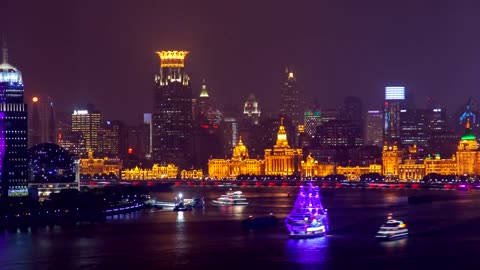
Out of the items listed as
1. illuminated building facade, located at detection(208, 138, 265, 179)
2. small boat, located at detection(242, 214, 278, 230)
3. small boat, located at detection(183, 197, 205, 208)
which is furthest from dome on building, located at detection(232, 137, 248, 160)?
small boat, located at detection(242, 214, 278, 230)

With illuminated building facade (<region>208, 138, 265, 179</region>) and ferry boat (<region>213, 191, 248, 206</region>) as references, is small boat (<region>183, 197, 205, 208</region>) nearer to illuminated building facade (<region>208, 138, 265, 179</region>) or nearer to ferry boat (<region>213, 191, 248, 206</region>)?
ferry boat (<region>213, 191, 248, 206</region>)

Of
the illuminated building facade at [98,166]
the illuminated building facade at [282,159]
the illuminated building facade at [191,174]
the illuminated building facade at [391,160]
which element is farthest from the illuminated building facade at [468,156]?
the illuminated building facade at [98,166]

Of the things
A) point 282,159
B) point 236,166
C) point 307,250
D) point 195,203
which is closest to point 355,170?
point 282,159

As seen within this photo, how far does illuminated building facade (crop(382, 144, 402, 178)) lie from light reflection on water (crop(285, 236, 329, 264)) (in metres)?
88.8

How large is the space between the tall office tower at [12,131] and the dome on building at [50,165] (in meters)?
16.6

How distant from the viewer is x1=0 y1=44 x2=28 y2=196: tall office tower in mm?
78062

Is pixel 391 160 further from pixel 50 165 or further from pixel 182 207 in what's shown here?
pixel 182 207

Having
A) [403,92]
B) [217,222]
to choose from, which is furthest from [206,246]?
[403,92]

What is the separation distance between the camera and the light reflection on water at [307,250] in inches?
1943

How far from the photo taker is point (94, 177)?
14838 centimetres

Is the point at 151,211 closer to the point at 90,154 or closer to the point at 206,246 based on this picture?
the point at 206,246

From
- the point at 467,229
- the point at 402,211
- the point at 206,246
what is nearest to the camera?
the point at 206,246

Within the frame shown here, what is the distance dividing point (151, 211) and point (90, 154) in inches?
3110

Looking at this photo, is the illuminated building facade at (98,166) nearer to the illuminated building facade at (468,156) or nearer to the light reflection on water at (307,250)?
the illuminated building facade at (468,156)
